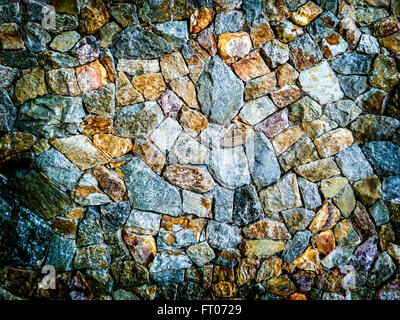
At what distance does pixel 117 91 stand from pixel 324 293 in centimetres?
238

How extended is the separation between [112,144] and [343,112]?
75.0 inches

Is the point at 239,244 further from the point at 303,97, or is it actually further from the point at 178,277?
the point at 303,97

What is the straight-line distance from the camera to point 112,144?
2.10 meters

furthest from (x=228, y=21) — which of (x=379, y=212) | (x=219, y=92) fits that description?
(x=379, y=212)

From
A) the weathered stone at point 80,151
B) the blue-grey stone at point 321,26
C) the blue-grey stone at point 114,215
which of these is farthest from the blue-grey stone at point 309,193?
the weathered stone at point 80,151

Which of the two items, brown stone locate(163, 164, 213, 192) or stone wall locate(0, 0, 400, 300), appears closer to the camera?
stone wall locate(0, 0, 400, 300)

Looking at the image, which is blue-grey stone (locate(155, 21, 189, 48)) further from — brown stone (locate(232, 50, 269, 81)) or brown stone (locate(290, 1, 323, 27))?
brown stone (locate(290, 1, 323, 27))

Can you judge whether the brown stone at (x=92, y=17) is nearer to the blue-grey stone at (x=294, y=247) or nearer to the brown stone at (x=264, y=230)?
the brown stone at (x=264, y=230)

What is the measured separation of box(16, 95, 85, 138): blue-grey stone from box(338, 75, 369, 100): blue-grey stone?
7.01 ft

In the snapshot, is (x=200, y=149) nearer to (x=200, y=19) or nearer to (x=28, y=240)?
(x=200, y=19)

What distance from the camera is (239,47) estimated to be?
2.23 meters

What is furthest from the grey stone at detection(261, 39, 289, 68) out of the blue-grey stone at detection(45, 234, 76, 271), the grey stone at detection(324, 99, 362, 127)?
the blue-grey stone at detection(45, 234, 76, 271)

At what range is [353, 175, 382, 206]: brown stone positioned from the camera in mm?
2387
